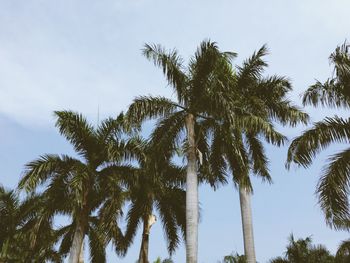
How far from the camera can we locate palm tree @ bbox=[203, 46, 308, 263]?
60.0 feet

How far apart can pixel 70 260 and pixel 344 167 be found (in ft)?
35.4

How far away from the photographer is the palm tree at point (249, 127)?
60.0 ft

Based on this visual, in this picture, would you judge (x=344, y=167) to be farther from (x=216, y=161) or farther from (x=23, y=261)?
(x=23, y=261)

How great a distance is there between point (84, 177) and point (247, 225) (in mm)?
7071

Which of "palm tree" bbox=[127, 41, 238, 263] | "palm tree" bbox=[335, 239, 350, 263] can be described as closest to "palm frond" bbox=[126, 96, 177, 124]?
"palm tree" bbox=[127, 41, 238, 263]

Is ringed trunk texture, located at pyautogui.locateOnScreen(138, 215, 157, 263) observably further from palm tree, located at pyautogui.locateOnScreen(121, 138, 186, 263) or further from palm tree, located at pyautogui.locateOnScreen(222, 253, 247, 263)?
palm tree, located at pyautogui.locateOnScreen(222, 253, 247, 263)

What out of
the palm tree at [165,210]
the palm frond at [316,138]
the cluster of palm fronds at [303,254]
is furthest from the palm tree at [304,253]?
the palm frond at [316,138]

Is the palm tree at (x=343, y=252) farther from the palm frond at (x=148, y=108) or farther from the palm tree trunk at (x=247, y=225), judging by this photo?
the palm frond at (x=148, y=108)

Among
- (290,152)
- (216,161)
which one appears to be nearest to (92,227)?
(216,161)

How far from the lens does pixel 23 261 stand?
2106cm

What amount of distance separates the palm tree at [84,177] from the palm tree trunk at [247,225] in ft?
16.3

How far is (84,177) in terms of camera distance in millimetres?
19234

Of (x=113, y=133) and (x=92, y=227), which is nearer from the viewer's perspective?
(x=113, y=133)

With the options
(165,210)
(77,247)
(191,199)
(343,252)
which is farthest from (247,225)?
(343,252)
